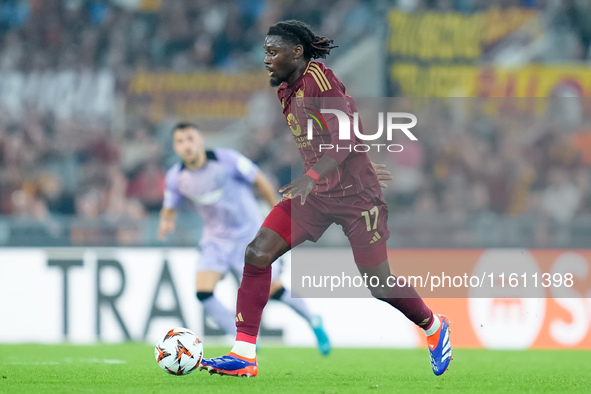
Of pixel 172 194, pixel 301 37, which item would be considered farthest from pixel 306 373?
Answer: pixel 172 194

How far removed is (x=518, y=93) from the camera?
13.1 m

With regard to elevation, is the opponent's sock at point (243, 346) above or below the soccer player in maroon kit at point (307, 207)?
below

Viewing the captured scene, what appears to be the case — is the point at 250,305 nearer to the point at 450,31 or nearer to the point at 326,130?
the point at 326,130

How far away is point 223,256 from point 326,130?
10.5 ft

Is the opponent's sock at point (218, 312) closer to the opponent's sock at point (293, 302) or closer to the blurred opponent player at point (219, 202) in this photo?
the blurred opponent player at point (219, 202)

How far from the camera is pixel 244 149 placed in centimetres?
1284

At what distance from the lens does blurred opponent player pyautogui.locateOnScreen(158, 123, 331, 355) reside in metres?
8.29

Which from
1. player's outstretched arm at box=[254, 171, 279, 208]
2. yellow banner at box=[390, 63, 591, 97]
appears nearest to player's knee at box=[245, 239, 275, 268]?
player's outstretched arm at box=[254, 171, 279, 208]

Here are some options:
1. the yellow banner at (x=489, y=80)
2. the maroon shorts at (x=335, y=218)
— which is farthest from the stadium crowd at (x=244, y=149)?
the maroon shorts at (x=335, y=218)

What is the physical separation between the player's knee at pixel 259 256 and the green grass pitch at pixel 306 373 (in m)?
0.68

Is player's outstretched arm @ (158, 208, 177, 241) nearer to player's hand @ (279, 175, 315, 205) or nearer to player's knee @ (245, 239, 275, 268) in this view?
player's knee @ (245, 239, 275, 268)

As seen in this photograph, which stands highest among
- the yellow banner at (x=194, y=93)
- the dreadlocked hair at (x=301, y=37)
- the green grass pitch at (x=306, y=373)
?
the yellow banner at (x=194, y=93)

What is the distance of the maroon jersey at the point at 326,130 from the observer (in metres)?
5.27

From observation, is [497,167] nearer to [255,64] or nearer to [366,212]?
[255,64]
